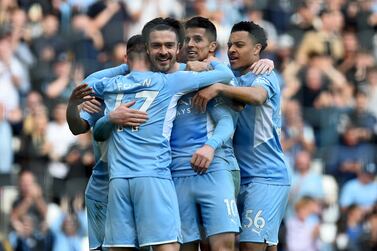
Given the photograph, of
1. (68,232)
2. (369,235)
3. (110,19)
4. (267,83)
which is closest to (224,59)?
(110,19)

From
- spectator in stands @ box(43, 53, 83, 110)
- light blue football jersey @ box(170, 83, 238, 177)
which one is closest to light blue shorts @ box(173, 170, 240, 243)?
light blue football jersey @ box(170, 83, 238, 177)

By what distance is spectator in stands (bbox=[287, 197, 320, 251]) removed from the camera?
37.9ft

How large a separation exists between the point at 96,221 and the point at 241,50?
1351 millimetres

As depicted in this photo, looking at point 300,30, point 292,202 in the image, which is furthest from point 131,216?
point 300,30

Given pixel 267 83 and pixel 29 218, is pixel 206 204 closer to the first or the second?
pixel 267 83

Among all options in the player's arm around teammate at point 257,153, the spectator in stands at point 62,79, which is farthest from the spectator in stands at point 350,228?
the player's arm around teammate at point 257,153

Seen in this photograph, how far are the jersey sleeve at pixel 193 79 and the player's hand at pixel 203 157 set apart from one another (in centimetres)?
35

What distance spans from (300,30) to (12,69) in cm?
315

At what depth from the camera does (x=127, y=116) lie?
711 centimetres

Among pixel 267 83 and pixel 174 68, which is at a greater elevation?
pixel 174 68

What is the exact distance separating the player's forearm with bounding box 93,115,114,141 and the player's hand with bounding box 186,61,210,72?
554mm

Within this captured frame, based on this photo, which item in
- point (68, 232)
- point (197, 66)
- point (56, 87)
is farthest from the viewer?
point (56, 87)

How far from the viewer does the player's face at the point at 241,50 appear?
306 inches

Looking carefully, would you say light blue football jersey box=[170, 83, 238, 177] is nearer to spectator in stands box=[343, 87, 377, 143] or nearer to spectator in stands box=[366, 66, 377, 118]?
spectator in stands box=[343, 87, 377, 143]
